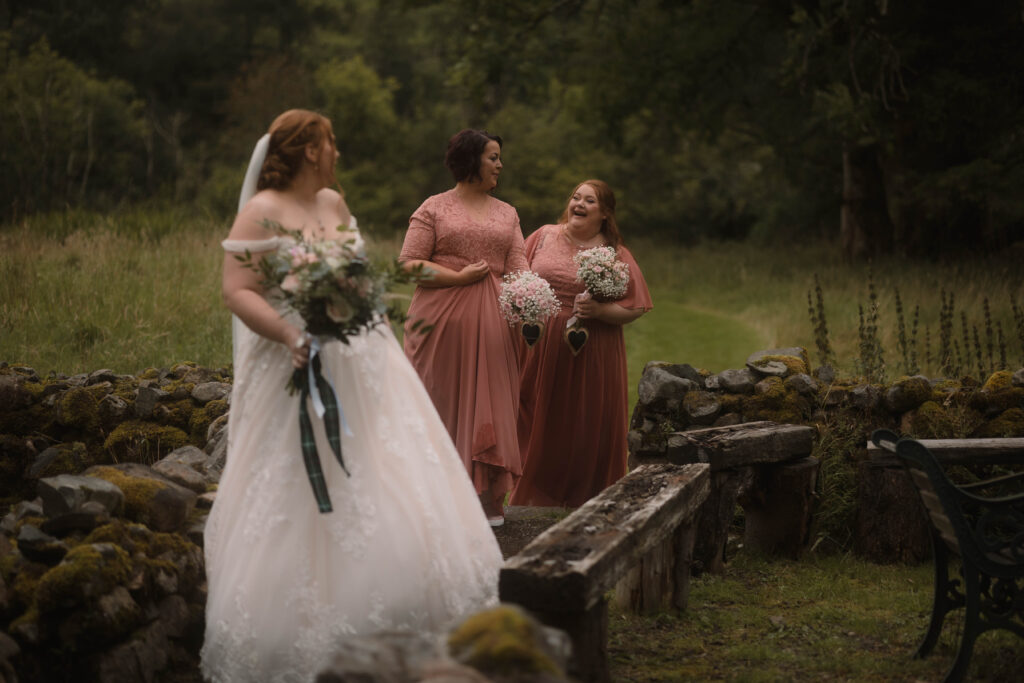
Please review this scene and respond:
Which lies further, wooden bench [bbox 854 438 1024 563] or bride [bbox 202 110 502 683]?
wooden bench [bbox 854 438 1024 563]

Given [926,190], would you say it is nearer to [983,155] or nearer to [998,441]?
[983,155]

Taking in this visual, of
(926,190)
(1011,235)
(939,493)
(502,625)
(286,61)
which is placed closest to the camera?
(502,625)

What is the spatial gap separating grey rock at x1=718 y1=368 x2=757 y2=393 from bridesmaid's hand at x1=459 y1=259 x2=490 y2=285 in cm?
202

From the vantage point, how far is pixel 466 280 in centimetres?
631

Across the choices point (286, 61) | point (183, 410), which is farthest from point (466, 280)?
point (286, 61)

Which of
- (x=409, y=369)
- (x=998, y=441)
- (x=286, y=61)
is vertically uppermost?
(x=286, y=61)

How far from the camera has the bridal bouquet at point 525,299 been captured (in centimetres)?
621

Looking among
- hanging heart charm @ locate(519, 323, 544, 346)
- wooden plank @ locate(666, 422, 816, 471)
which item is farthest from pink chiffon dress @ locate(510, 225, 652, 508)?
wooden plank @ locate(666, 422, 816, 471)

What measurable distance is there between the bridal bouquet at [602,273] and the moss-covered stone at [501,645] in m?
4.09

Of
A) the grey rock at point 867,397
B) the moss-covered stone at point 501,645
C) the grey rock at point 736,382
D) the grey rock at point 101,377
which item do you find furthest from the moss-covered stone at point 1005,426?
the grey rock at point 101,377

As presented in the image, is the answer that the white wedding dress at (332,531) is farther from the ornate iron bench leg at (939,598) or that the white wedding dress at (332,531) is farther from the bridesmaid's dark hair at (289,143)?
the ornate iron bench leg at (939,598)

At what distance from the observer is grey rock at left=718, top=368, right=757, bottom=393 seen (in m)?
7.24

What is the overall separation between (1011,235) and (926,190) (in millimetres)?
3428

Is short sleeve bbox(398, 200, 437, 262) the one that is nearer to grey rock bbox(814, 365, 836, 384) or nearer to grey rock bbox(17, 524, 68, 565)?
grey rock bbox(17, 524, 68, 565)
